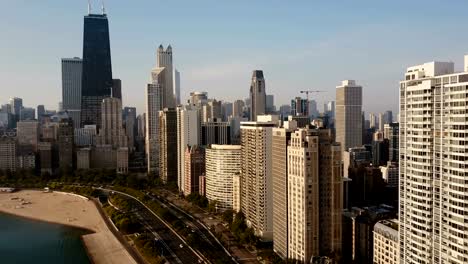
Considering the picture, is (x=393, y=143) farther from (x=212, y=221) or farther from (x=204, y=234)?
(x=204, y=234)

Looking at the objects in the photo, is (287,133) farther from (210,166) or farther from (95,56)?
(95,56)

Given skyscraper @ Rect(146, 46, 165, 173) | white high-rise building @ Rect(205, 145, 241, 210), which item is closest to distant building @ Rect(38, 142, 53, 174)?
skyscraper @ Rect(146, 46, 165, 173)

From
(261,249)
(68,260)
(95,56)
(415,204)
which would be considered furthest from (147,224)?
(95,56)

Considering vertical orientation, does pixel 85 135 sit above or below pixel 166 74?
below

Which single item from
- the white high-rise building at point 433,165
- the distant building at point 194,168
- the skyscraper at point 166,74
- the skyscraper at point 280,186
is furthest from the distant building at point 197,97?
the white high-rise building at point 433,165

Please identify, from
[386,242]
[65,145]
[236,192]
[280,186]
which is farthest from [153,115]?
[386,242]

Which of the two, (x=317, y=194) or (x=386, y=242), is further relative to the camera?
(x=317, y=194)
